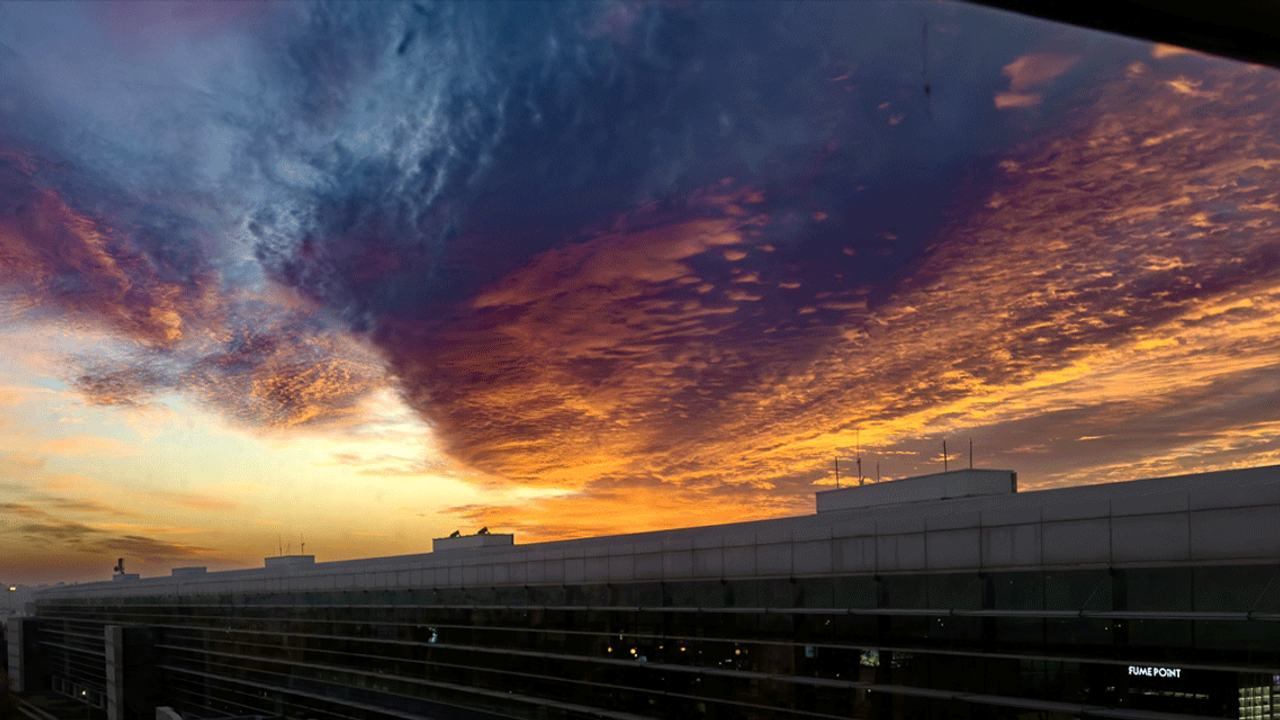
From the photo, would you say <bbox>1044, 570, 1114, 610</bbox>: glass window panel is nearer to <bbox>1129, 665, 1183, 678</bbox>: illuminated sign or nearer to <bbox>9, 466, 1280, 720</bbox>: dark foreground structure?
<bbox>9, 466, 1280, 720</bbox>: dark foreground structure

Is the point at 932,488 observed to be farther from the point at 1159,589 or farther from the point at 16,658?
the point at 16,658

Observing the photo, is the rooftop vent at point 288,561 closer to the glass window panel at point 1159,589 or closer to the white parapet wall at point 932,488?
the white parapet wall at point 932,488

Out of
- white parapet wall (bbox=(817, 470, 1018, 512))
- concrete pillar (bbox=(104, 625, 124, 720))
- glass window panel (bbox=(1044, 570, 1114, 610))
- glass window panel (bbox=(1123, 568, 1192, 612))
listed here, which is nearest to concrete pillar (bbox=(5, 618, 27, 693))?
concrete pillar (bbox=(104, 625, 124, 720))

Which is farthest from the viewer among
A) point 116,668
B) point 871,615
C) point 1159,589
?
point 116,668

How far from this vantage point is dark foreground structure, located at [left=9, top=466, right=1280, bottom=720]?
1841 cm

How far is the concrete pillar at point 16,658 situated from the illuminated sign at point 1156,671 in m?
141

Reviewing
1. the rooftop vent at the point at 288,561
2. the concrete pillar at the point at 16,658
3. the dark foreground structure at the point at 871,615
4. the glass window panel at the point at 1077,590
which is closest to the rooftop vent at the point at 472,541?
the dark foreground structure at the point at 871,615

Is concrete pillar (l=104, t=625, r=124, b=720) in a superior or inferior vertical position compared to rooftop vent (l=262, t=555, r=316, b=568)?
inferior

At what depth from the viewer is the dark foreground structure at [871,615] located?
18406 millimetres

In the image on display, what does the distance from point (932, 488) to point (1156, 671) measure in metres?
11.4

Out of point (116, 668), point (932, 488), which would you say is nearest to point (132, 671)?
point (116, 668)

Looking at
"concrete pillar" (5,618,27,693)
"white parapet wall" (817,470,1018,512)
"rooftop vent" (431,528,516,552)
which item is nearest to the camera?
"white parapet wall" (817,470,1018,512)

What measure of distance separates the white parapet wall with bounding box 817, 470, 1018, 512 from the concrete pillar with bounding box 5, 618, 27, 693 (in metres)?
130

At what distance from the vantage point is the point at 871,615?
25.0 meters
